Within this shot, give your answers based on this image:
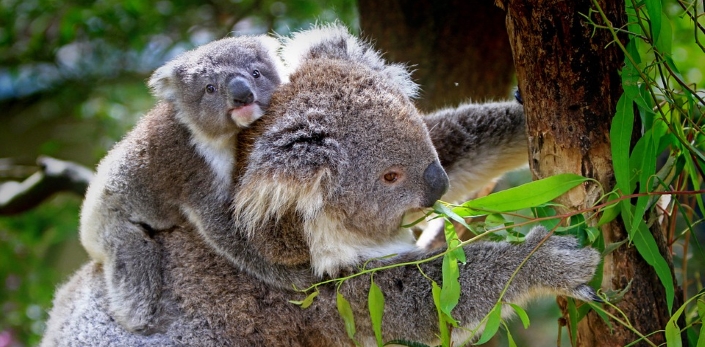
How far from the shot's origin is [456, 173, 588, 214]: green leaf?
6.97 feet

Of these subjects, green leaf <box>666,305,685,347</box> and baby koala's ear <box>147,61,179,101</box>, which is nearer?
green leaf <box>666,305,685,347</box>

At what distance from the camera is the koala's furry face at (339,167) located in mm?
2400

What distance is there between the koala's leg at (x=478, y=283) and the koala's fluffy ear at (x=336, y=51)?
782 millimetres

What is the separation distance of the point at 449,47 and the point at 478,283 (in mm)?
2323

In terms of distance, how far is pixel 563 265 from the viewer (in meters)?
2.28

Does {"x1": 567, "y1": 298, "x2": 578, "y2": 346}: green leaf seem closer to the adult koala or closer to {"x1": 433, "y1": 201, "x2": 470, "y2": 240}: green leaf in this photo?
the adult koala

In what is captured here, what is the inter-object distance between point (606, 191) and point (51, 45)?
14.4ft

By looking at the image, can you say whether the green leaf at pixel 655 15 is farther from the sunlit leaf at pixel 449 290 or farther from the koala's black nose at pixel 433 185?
the sunlit leaf at pixel 449 290

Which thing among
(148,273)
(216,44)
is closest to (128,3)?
(216,44)

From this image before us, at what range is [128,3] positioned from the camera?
4.21 metres

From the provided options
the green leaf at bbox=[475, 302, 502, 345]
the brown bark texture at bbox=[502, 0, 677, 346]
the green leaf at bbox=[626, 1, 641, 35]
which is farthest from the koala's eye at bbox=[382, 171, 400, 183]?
the green leaf at bbox=[626, 1, 641, 35]

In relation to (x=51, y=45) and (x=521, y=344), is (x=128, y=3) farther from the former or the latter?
(x=521, y=344)

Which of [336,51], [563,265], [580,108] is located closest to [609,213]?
[563,265]

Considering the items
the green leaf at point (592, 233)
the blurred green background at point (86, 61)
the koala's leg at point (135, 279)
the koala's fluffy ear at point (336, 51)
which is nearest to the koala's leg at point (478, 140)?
the koala's fluffy ear at point (336, 51)
